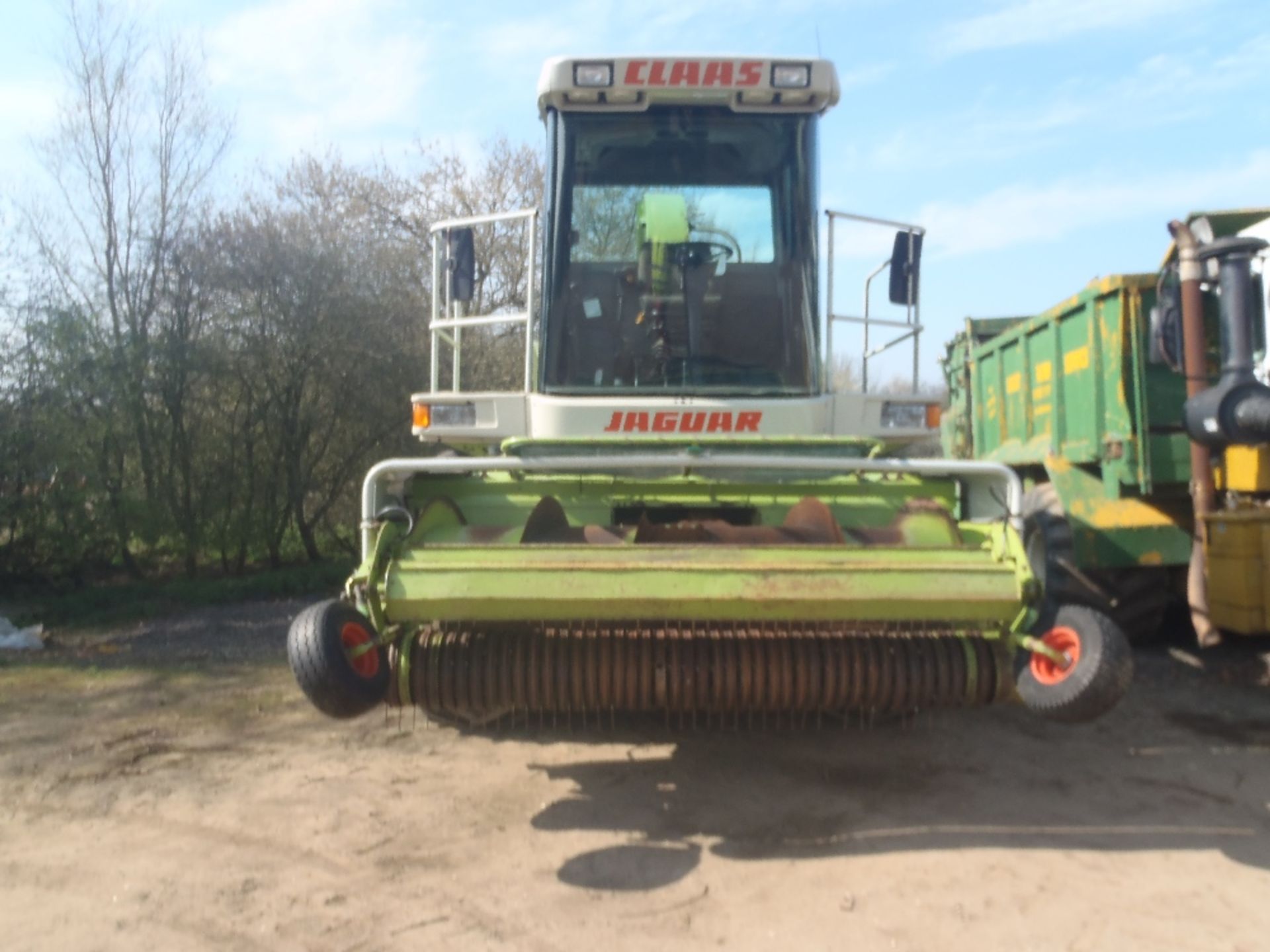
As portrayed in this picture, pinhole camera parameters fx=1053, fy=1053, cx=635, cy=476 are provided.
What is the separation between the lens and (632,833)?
3.82 metres

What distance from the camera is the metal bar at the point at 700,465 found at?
3.77 meters

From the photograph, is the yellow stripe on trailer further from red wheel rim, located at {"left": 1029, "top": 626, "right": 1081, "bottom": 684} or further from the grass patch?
the grass patch

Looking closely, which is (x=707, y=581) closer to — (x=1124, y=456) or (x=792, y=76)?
(x=792, y=76)

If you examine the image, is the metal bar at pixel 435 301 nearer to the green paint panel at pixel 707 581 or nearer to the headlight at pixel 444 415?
the headlight at pixel 444 415

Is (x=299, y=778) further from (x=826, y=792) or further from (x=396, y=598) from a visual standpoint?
(x=826, y=792)

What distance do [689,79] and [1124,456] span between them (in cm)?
341

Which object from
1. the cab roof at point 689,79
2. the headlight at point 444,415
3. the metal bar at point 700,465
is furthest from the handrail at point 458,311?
the metal bar at point 700,465

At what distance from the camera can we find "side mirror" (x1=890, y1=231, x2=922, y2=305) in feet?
16.5

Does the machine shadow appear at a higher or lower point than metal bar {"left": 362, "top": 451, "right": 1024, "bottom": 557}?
lower

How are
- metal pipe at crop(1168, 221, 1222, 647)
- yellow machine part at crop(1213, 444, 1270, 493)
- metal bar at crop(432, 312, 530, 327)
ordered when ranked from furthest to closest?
1. yellow machine part at crop(1213, 444, 1270, 493)
2. metal pipe at crop(1168, 221, 1222, 647)
3. metal bar at crop(432, 312, 530, 327)

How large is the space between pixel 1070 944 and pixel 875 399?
Result: 2463 mm

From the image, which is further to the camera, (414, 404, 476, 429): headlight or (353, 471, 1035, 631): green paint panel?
(414, 404, 476, 429): headlight

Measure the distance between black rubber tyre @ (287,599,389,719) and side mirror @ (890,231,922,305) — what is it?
119 inches

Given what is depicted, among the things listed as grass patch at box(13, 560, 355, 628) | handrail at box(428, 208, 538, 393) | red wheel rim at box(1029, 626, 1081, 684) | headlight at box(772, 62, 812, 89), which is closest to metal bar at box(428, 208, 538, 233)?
handrail at box(428, 208, 538, 393)
